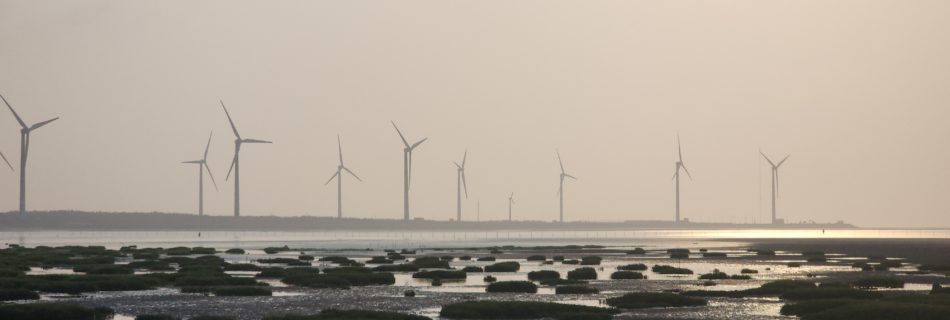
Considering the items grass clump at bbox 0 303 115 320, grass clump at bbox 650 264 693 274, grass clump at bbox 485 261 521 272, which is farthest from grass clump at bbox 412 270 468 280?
grass clump at bbox 0 303 115 320

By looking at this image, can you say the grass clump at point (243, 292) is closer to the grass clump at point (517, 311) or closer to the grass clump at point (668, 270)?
the grass clump at point (517, 311)

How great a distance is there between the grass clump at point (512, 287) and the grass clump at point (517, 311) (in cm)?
1096

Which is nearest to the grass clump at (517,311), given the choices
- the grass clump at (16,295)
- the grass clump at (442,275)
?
the grass clump at (16,295)

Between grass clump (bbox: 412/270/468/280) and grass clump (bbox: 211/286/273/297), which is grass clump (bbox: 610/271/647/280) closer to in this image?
grass clump (bbox: 412/270/468/280)

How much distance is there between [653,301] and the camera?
191ft

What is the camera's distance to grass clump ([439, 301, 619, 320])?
52906mm

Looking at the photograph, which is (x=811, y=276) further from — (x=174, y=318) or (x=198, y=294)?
(x=174, y=318)

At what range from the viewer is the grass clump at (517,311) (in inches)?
2083

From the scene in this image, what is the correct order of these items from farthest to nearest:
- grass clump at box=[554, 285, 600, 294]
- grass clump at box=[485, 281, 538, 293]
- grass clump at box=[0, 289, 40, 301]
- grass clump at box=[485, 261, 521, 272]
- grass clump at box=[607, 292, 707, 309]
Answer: grass clump at box=[485, 261, 521, 272]
grass clump at box=[485, 281, 538, 293]
grass clump at box=[554, 285, 600, 294]
grass clump at box=[0, 289, 40, 301]
grass clump at box=[607, 292, 707, 309]

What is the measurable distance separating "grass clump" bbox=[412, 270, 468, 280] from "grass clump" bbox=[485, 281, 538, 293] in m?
11.7

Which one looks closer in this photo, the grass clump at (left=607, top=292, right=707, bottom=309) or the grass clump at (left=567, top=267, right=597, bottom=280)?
the grass clump at (left=607, top=292, right=707, bottom=309)

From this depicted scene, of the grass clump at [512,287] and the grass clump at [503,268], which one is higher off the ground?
the grass clump at [503,268]

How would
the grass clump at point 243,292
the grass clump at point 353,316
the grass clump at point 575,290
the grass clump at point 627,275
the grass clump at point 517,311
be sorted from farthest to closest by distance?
the grass clump at point 627,275, the grass clump at point 575,290, the grass clump at point 243,292, the grass clump at point 517,311, the grass clump at point 353,316

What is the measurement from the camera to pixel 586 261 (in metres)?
109
